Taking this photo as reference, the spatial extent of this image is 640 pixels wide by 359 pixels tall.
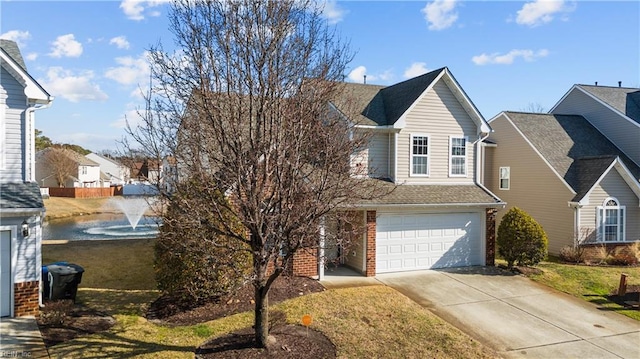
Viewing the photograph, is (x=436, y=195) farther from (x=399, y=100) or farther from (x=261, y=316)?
Answer: (x=261, y=316)

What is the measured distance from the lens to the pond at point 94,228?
25266mm

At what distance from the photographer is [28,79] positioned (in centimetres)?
1017

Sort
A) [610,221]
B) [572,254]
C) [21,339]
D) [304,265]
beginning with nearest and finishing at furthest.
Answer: [21,339] < [304,265] < [572,254] < [610,221]

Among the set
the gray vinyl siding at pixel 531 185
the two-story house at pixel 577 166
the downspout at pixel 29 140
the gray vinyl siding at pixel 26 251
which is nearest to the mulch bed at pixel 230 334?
the gray vinyl siding at pixel 26 251

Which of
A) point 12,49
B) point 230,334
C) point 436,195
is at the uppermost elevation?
point 12,49

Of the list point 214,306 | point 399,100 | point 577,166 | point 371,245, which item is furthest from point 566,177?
point 214,306

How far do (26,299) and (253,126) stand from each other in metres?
7.58

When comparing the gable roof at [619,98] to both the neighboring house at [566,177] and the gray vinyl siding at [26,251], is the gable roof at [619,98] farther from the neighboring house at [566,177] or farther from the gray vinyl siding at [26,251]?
the gray vinyl siding at [26,251]

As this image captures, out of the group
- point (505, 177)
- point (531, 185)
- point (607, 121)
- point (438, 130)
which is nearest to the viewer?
point (438, 130)

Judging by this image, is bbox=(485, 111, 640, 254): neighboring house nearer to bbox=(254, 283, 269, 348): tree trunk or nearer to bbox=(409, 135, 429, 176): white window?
bbox=(409, 135, 429, 176): white window

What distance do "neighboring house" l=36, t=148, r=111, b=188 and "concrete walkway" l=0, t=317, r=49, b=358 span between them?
5052cm

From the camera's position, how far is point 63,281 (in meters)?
10.9

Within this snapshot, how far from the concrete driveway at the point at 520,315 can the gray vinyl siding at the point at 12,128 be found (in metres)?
10.8

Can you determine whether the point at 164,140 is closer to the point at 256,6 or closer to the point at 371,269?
the point at 256,6
